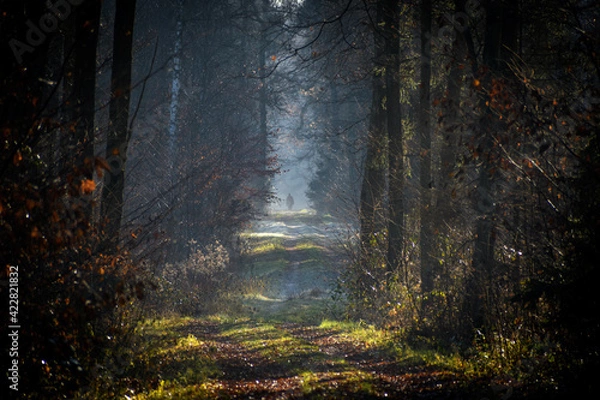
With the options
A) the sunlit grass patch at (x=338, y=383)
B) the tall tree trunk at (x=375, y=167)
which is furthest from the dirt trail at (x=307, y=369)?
the tall tree trunk at (x=375, y=167)

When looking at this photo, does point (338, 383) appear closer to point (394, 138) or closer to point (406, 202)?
point (394, 138)

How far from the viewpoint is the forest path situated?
6.88 metres

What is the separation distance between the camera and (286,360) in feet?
30.4

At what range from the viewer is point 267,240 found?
33.7 meters

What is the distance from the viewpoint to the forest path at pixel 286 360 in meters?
6.88

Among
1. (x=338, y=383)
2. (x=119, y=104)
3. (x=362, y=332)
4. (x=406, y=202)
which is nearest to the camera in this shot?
(x=338, y=383)

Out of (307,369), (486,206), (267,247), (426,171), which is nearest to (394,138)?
(426,171)

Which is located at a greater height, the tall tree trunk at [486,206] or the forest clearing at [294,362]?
the tall tree trunk at [486,206]

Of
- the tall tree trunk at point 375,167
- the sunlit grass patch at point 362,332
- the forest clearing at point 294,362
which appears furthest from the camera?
the tall tree trunk at point 375,167

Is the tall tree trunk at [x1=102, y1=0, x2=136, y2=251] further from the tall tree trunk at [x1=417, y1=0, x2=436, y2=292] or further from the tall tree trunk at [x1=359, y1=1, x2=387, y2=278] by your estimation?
the tall tree trunk at [x1=359, y1=1, x2=387, y2=278]

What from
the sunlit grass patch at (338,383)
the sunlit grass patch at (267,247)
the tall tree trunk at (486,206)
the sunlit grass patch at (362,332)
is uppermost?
the tall tree trunk at (486,206)

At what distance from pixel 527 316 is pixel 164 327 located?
785 centimetres

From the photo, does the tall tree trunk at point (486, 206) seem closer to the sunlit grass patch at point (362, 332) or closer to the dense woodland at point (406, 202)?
the dense woodland at point (406, 202)

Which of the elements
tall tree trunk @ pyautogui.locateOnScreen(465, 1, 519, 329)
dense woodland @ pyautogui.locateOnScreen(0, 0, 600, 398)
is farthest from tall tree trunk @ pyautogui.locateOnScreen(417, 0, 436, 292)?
tall tree trunk @ pyautogui.locateOnScreen(465, 1, 519, 329)
